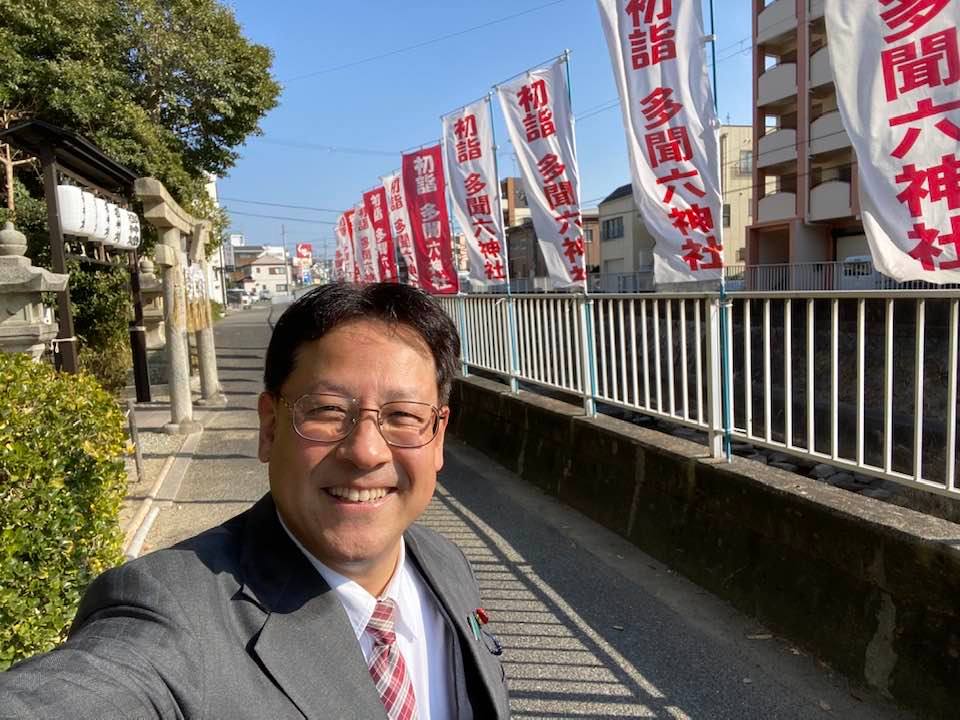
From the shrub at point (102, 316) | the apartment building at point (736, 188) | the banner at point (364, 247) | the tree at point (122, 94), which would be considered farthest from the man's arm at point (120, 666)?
the apartment building at point (736, 188)

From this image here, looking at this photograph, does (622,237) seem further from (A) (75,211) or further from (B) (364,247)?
(A) (75,211)

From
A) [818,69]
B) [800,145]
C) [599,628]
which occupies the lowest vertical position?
[599,628]

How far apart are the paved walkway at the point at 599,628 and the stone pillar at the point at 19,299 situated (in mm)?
1690

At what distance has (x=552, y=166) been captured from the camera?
6.32 meters

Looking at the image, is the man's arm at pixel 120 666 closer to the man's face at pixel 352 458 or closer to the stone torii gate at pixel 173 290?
the man's face at pixel 352 458

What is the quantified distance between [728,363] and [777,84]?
85.1 feet

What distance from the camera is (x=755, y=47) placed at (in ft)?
84.1

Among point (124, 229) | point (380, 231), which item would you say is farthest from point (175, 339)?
point (380, 231)

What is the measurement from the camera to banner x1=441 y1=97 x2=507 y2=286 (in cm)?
793

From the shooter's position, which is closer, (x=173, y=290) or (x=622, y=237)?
(x=173, y=290)

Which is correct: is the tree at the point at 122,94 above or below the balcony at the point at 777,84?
below

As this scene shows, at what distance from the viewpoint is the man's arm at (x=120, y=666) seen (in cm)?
90

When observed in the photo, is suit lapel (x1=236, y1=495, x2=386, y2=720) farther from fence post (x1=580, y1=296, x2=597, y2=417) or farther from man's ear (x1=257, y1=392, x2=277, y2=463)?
fence post (x1=580, y1=296, x2=597, y2=417)

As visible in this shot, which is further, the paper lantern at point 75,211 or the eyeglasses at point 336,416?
the paper lantern at point 75,211
